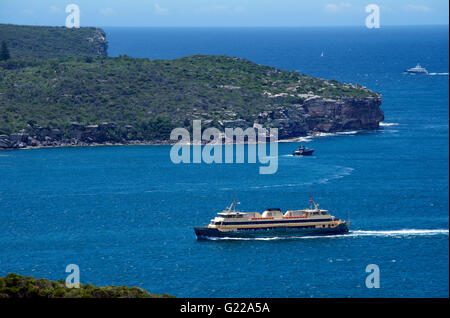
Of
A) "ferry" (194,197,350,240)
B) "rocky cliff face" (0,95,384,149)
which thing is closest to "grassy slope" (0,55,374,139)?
"rocky cliff face" (0,95,384,149)

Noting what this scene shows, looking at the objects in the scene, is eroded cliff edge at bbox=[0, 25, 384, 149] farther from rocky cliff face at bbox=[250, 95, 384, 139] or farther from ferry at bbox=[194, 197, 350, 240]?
ferry at bbox=[194, 197, 350, 240]

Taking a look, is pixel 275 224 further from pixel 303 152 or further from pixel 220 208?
pixel 303 152

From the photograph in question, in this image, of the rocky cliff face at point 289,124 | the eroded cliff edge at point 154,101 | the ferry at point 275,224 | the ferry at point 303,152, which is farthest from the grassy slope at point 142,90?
the ferry at point 275,224

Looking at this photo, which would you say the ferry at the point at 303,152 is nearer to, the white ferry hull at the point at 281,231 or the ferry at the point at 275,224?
the ferry at the point at 275,224

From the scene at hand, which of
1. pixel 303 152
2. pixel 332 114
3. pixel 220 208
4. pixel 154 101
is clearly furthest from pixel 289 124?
pixel 220 208

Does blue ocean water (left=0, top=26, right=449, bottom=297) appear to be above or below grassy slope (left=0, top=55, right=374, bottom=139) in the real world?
below

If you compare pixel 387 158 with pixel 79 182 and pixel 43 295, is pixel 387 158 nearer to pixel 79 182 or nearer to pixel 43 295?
pixel 79 182

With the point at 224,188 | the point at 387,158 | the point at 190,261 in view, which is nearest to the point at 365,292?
the point at 190,261
